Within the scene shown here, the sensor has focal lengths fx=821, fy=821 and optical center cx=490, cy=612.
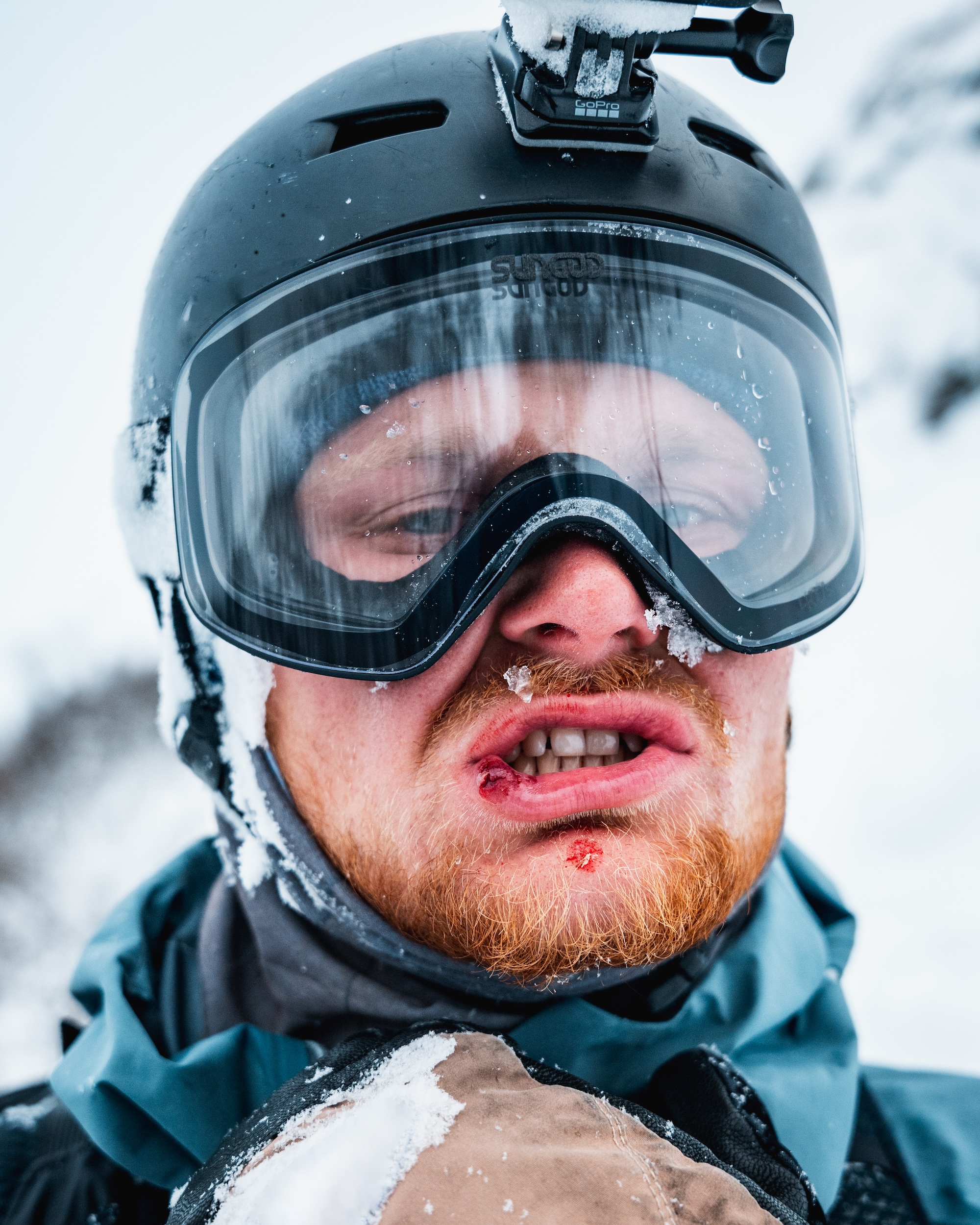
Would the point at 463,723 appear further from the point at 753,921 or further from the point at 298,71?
the point at 298,71

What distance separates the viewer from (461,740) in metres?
1.22

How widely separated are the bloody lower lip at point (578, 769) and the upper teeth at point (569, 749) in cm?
3

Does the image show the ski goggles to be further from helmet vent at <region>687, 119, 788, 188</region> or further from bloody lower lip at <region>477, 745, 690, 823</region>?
helmet vent at <region>687, 119, 788, 188</region>

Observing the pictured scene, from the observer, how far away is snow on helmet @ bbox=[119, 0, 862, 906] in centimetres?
121

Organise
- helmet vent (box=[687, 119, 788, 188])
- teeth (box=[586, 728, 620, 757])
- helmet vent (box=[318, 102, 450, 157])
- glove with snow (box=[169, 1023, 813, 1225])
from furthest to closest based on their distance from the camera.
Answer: helmet vent (box=[687, 119, 788, 188]) < helmet vent (box=[318, 102, 450, 157]) < teeth (box=[586, 728, 620, 757]) < glove with snow (box=[169, 1023, 813, 1225])

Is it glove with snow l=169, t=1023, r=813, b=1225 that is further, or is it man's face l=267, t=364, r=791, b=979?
man's face l=267, t=364, r=791, b=979

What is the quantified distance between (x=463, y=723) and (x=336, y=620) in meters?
0.25

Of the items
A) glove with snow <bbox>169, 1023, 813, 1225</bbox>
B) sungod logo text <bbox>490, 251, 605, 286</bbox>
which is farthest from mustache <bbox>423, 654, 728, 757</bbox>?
sungod logo text <bbox>490, 251, 605, 286</bbox>

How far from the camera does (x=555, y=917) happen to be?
3.78 ft

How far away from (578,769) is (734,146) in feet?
4.18

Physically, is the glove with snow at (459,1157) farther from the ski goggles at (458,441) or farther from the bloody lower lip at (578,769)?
the ski goggles at (458,441)

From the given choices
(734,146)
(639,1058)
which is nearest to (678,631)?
(639,1058)

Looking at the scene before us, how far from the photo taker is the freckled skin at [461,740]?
1190mm

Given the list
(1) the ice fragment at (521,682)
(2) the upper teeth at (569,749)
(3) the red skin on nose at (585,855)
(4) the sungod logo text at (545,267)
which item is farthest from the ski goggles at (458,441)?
(3) the red skin on nose at (585,855)
